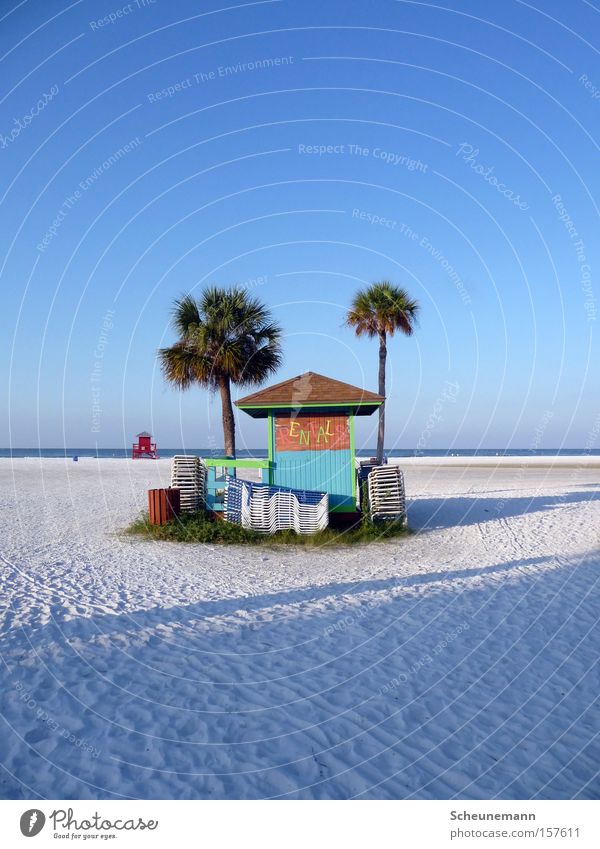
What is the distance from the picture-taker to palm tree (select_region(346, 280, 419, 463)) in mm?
23797

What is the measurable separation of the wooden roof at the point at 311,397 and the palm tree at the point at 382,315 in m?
9.45

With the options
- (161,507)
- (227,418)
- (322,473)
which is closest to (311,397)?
(322,473)

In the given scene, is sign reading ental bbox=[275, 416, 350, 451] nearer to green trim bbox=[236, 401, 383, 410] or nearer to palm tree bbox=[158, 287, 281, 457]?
green trim bbox=[236, 401, 383, 410]

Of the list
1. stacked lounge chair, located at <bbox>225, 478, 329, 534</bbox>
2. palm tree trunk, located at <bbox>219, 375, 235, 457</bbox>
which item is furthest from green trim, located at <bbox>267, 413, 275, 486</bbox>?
palm tree trunk, located at <bbox>219, 375, 235, 457</bbox>

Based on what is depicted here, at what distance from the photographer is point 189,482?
14.1 meters

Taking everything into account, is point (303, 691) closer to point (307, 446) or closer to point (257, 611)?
point (257, 611)

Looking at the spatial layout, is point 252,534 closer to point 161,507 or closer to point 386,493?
point 161,507

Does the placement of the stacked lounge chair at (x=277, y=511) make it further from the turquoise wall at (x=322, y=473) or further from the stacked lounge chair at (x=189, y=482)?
the stacked lounge chair at (x=189, y=482)

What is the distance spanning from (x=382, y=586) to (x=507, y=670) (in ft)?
9.93

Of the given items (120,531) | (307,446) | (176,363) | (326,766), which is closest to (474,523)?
(307,446)

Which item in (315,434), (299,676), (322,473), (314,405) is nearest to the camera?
(299,676)

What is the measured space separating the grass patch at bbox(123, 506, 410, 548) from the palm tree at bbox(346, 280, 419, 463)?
10.6 metres

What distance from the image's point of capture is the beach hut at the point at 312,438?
1377 centimetres

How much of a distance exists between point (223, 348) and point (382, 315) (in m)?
8.37
